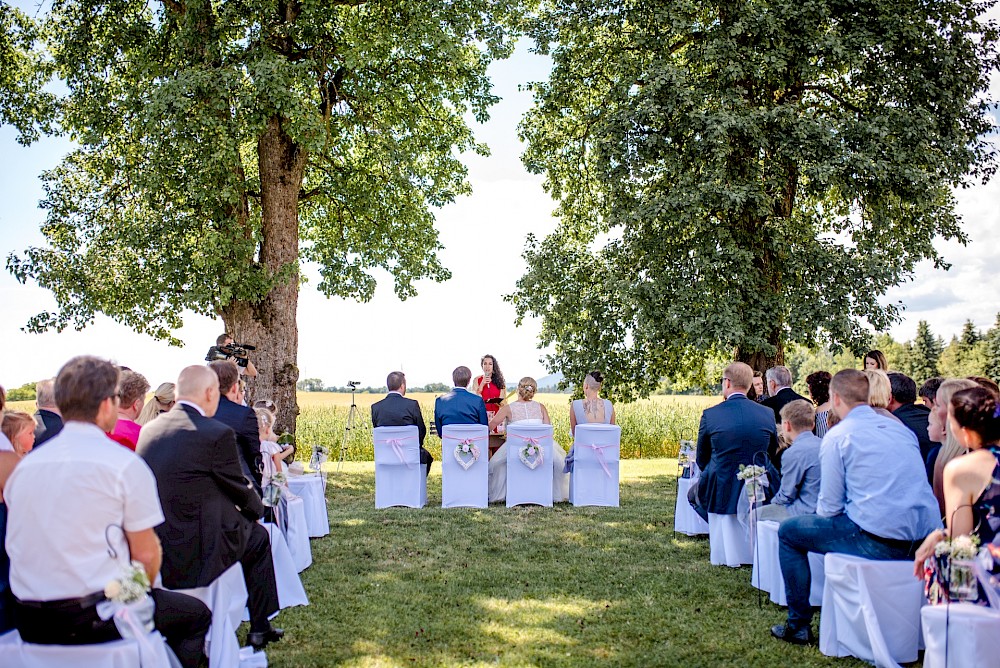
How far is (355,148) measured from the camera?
63.3ft

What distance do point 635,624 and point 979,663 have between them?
2.29 meters

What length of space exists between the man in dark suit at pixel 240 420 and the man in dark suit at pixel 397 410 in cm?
466

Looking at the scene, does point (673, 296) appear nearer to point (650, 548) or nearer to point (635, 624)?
point (650, 548)

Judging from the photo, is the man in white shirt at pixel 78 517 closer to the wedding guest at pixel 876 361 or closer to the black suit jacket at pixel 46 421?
the black suit jacket at pixel 46 421

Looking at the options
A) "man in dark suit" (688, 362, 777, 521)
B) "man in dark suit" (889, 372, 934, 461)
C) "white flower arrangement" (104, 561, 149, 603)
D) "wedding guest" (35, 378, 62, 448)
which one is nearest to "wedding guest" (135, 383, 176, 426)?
"wedding guest" (35, 378, 62, 448)

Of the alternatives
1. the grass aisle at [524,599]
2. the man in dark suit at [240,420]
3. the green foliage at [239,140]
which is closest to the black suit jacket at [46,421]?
the man in dark suit at [240,420]

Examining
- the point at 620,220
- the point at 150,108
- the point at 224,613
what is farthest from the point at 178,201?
the point at 224,613

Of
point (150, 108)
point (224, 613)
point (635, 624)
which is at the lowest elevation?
point (635, 624)

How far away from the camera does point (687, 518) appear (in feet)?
30.1

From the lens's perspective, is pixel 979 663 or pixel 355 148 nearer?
pixel 979 663

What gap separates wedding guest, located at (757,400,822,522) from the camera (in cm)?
624

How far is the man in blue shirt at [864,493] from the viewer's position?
505cm

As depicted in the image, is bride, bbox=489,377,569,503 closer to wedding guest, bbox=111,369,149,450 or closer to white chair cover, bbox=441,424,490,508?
white chair cover, bbox=441,424,490,508

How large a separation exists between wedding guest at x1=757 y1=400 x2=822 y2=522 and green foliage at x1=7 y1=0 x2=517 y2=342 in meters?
10.0
